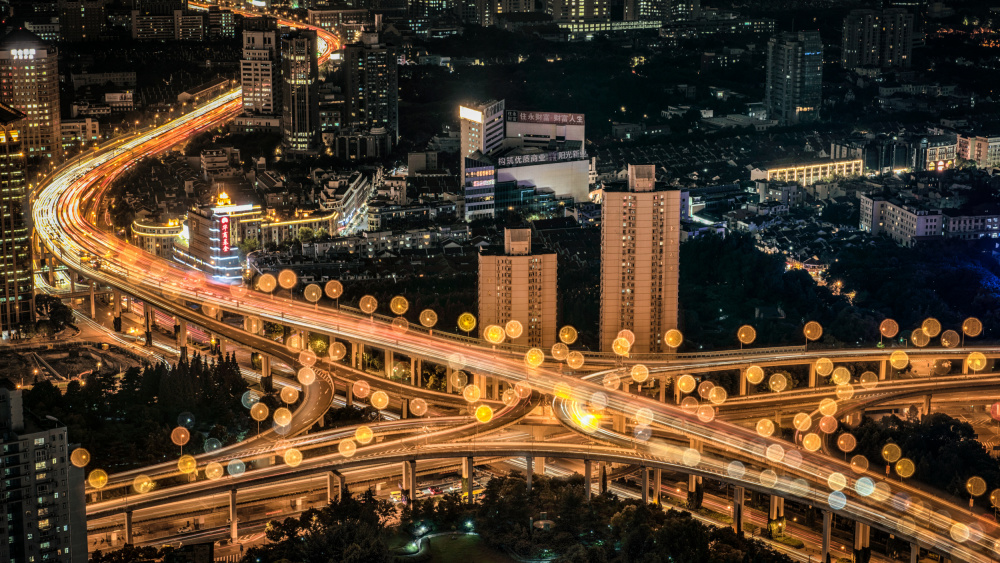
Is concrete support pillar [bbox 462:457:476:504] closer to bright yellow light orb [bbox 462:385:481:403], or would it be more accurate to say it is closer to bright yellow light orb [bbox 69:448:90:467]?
bright yellow light orb [bbox 462:385:481:403]

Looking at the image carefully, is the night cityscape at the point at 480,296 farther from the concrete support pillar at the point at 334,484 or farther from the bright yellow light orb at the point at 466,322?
the concrete support pillar at the point at 334,484

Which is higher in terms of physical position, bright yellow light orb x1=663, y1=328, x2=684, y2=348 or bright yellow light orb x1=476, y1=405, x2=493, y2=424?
bright yellow light orb x1=663, y1=328, x2=684, y2=348

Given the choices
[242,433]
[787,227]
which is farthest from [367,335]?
[787,227]

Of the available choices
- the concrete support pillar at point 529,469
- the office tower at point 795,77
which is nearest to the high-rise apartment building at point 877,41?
the office tower at point 795,77

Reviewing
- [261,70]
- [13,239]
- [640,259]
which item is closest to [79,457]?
[13,239]

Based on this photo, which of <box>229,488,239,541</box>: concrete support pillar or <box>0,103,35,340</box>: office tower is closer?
<box>229,488,239,541</box>: concrete support pillar

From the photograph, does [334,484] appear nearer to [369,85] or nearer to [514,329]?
[514,329]

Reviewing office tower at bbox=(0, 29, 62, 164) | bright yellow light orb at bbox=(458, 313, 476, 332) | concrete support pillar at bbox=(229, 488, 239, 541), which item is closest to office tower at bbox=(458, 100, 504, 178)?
office tower at bbox=(0, 29, 62, 164)
